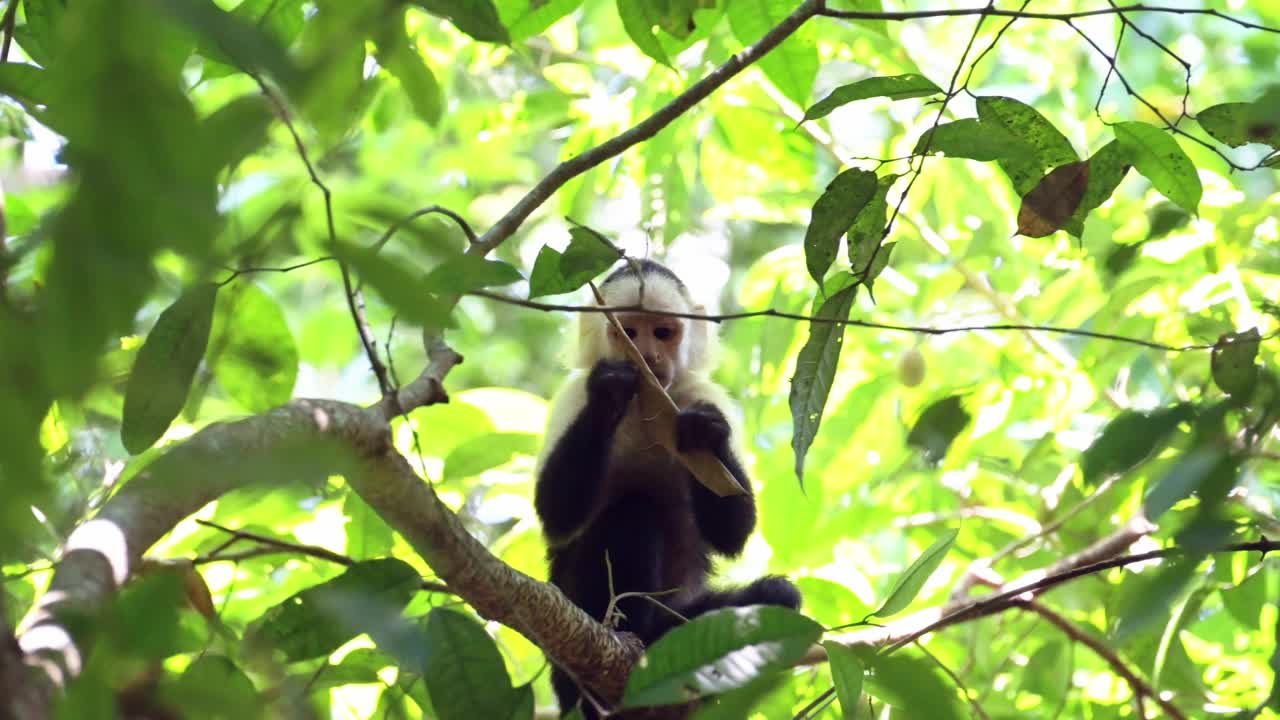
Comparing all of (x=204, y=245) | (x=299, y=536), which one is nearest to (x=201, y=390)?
(x=299, y=536)

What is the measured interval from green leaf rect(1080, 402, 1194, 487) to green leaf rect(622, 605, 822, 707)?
430mm

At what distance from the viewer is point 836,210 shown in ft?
6.72

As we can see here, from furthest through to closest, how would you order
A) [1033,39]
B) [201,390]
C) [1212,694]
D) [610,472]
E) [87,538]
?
1. [1033,39]
2. [610,472]
3. [1212,694]
4. [201,390]
5. [87,538]

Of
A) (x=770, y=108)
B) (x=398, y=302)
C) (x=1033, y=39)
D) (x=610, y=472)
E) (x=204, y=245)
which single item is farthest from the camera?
(x=1033, y=39)

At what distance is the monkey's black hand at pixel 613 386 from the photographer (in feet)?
10.5

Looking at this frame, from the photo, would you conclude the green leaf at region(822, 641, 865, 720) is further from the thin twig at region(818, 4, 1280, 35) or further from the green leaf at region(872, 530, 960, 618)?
the thin twig at region(818, 4, 1280, 35)

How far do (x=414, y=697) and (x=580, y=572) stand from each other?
1.23 meters

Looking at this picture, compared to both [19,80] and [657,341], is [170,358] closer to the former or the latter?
[19,80]

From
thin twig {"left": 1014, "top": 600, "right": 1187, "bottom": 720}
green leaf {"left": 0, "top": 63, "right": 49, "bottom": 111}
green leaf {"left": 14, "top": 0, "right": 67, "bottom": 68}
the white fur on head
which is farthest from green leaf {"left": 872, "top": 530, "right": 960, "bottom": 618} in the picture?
the white fur on head

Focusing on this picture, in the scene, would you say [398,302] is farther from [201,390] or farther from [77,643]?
[201,390]

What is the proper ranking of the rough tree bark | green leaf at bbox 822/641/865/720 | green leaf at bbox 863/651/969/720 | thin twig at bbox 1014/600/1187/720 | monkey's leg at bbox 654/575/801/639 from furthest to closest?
1. monkey's leg at bbox 654/575/801/639
2. thin twig at bbox 1014/600/1187/720
3. green leaf at bbox 822/641/865/720
4. green leaf at bbox 863/651/969/720
5. the rough tree bark

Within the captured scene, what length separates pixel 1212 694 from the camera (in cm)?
304

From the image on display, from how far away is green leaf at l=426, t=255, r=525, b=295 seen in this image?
48.5 inches

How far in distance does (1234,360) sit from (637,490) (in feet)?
6.52
